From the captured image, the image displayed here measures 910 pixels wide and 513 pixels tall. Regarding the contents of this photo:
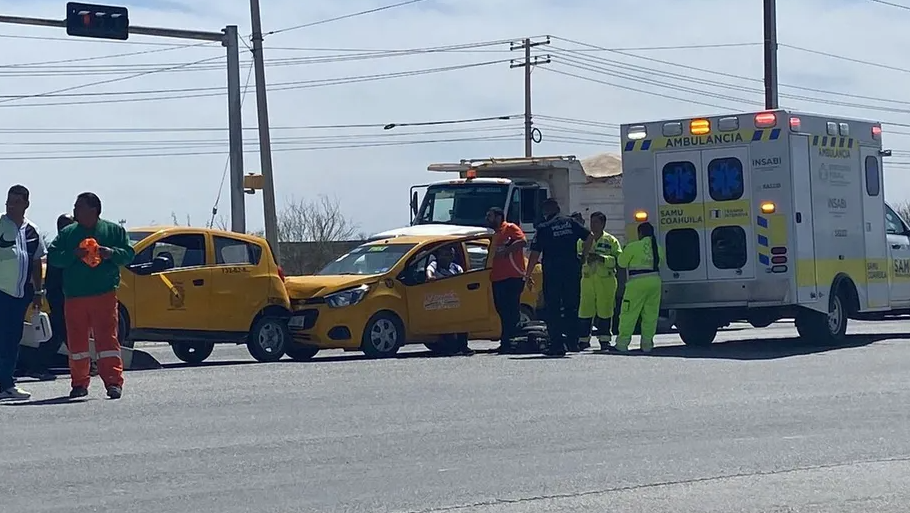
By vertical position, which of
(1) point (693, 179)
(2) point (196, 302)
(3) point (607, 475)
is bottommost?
(3) point (607, 475)

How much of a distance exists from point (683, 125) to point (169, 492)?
35.9ft

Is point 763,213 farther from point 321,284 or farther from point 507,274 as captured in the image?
point 321,284

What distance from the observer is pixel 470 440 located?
10070 mm

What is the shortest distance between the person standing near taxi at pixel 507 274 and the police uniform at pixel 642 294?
131cm

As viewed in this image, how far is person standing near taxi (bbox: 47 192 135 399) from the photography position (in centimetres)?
1186

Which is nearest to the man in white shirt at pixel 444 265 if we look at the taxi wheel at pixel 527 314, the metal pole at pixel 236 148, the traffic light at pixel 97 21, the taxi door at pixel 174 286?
the taxi wheel at pixel 527 314

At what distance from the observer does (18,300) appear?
1223cm

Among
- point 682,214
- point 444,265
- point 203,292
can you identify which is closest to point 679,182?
point 682,214

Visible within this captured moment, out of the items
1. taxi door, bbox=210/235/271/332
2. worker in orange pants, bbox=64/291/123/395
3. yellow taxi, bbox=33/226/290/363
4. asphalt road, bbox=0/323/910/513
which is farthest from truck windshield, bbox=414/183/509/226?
worker in orange pants, bbox=64/291/123/395

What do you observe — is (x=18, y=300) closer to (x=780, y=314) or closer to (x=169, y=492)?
(x=169, y=492)

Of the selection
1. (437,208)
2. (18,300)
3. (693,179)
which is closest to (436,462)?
(18,300)

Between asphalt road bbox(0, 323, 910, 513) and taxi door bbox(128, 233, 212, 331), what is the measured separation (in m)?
1.41

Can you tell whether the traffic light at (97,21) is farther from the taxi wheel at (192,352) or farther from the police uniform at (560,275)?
the police uniform at (560,275)

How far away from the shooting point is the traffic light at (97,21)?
22562mm
